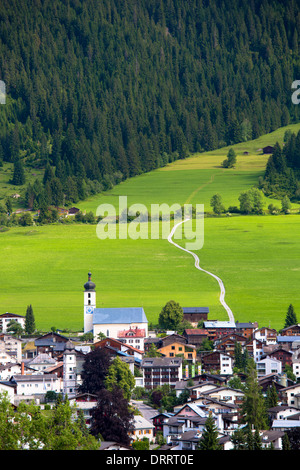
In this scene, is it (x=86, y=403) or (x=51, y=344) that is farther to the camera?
(x=51, y=344)

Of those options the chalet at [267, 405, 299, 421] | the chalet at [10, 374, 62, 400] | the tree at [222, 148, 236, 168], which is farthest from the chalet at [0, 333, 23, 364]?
the tree at [222, 148, 236, 168]

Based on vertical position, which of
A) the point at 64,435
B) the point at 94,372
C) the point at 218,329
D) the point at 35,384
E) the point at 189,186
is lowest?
the point at 35,384

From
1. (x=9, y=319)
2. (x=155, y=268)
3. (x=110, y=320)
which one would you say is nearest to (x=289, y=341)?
(x=110, y=320)

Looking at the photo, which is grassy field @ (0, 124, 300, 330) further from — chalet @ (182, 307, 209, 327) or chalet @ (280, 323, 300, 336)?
chalet @ (280, 323, 300, 336)

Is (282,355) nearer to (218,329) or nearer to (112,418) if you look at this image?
(218,329)

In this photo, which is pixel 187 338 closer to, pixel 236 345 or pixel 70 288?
pixel 236 345

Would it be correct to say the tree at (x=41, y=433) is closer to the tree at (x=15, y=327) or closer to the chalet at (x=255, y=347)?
the chalet at (x=255, y=347)
